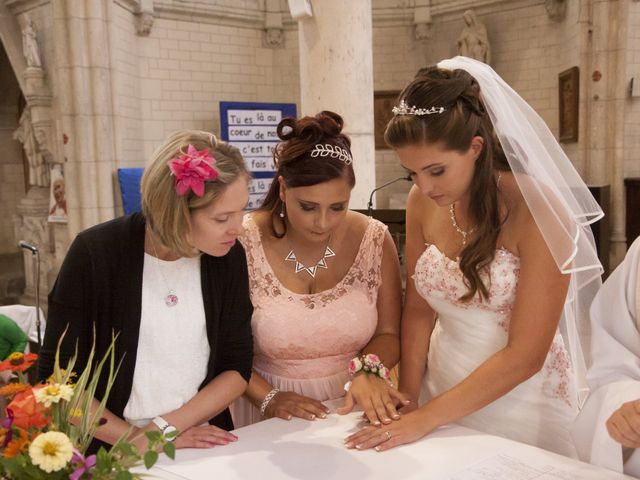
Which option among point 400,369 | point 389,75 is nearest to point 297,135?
point 400,369

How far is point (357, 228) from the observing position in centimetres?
239

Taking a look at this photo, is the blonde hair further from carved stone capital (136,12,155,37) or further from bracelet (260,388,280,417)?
carved stone capital (136,12,155,37)

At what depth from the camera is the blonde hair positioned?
5.59ft

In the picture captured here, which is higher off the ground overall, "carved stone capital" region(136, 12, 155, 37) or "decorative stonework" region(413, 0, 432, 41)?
"decorative stonework" region(413, 0, 432, 41)

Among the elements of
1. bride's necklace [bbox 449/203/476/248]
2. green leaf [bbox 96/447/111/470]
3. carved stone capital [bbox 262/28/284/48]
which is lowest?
green leaf [bbox 96/447/111/470]

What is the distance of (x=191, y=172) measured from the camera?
64.7 inches

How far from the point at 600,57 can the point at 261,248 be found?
6.72m

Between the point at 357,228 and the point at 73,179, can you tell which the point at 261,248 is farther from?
the point at 73,179

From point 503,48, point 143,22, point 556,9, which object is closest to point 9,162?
point 143,22

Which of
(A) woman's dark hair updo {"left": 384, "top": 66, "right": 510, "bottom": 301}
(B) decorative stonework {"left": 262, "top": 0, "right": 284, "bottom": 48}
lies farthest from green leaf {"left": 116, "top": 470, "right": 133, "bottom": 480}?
(B) decorative stonework {"left": 262, "top": 0, "right": 284, "bottom": 48}

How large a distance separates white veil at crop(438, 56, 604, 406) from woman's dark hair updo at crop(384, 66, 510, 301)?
0.05 metres

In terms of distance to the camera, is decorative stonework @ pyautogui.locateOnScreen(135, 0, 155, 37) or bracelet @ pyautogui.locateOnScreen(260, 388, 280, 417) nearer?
bracelet @ pyautogui.locateOnScreen(260, 388, 280, 417)

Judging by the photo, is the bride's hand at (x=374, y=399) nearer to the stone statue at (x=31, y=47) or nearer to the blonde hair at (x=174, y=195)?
the blonde hair at (x=174, y=195)

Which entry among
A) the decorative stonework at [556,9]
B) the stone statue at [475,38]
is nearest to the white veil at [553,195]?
the decorative stonework at [556,9]
